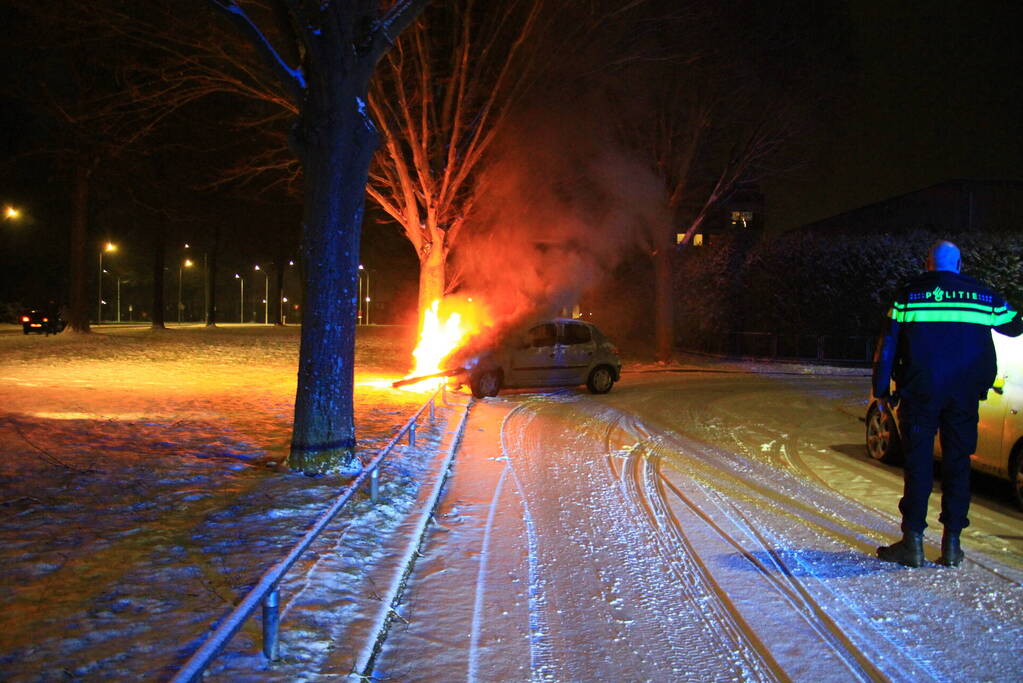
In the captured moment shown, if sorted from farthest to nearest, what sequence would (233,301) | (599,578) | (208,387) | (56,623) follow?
(233,301), (208,387), (599,578), (56,623)

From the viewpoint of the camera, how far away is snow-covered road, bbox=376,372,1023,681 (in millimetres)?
3719

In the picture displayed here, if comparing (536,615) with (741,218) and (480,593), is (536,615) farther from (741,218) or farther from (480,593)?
(741,218)

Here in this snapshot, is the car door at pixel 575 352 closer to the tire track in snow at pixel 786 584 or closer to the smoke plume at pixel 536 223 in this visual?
the smoke plume at pixel 536 223

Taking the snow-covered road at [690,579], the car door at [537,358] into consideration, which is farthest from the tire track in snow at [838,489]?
the car door at [537,358]

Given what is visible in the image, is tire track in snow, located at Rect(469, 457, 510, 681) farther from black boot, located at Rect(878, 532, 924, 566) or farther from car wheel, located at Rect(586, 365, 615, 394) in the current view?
car wheel, located at Rect(586, 365, 615, 394)

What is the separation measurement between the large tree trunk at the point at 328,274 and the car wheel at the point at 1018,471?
6344mm

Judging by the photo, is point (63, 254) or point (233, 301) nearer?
point (63, 254)

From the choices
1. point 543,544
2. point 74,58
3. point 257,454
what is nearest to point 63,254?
point 74,58

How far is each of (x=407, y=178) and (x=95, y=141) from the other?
13.9 meters

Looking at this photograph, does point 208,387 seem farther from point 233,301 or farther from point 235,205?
point 233,301

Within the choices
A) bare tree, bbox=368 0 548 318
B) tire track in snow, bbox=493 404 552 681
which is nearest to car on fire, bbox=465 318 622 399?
bare tree, bbox=368 0 548 318

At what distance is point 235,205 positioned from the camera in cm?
4225

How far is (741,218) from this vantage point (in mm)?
61500

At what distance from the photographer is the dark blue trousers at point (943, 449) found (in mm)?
4816
